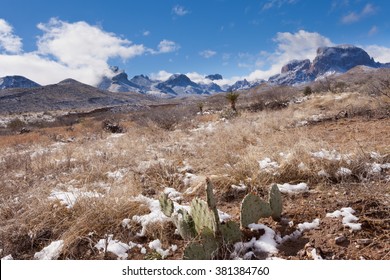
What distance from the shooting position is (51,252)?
298 centimetres

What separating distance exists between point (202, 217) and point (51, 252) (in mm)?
1538

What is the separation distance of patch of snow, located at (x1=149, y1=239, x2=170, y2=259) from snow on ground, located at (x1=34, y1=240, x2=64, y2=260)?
90cm

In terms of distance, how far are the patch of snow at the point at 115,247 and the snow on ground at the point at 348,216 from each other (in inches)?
81.3

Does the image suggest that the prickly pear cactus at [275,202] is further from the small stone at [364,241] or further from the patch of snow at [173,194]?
the patch of snow at [173,194]

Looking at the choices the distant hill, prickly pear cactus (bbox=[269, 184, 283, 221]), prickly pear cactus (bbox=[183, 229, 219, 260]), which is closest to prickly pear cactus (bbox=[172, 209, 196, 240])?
prickly pear cactus (bbox=[183, 229, 219, 260])

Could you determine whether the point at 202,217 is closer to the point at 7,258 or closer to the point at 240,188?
the point at 240,188

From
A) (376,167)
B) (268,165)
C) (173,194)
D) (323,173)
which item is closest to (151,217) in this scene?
(173,194)

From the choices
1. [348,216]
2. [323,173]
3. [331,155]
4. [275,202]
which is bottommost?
[348,216]

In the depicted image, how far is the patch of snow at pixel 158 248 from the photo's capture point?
111 inches

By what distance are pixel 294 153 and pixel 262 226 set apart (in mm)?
1913

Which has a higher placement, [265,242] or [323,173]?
[323,173]

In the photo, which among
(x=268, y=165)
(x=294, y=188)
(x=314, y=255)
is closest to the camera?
(x=314, y=255)

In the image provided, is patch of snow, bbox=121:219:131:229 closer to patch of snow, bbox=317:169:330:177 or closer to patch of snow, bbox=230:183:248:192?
patch of snow, bbox=230:183:248:192
